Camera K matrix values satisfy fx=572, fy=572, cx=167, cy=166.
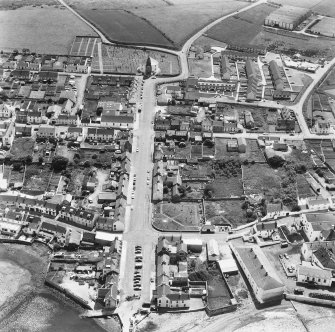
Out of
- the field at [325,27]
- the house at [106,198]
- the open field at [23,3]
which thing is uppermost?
the field at [325,27]

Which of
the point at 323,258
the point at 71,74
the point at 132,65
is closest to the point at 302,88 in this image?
the point at 132,65

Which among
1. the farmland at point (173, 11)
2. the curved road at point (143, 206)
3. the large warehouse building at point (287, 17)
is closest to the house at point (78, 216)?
the curved road at point (143, 206)

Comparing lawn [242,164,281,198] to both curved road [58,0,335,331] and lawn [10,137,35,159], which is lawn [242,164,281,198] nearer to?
curved road [58,0,335,331]

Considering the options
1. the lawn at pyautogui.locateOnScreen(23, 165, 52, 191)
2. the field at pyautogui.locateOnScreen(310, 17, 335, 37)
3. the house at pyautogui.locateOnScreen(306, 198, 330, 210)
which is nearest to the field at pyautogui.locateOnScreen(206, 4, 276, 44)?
the field at pyautogui.locateOnScreen(310, 17, 335, 37)

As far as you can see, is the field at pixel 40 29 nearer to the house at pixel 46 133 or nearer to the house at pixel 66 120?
the house at pixel 66 120

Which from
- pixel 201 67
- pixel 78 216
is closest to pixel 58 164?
pixel 78 216
